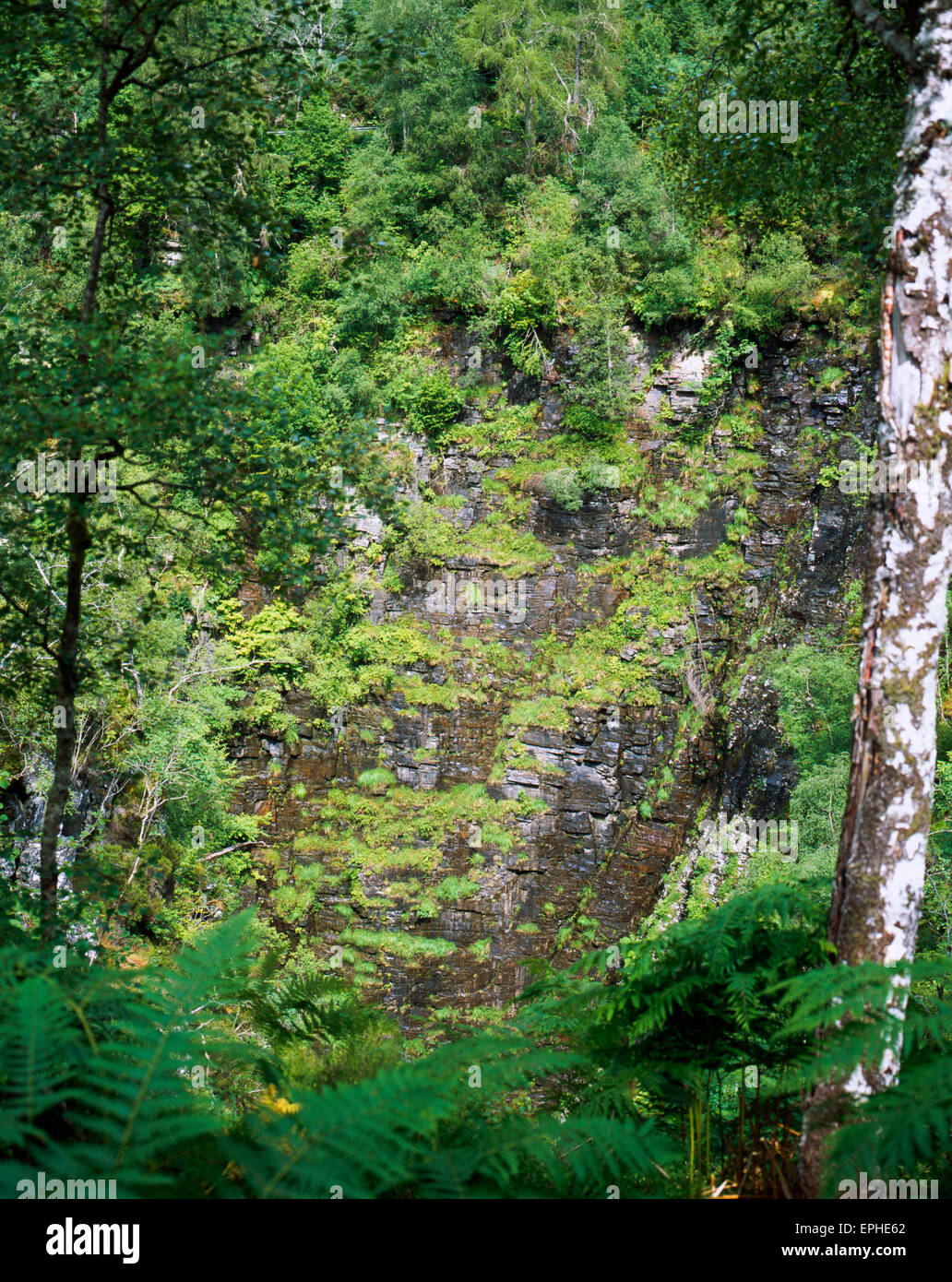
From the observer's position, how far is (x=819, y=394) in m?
16.1

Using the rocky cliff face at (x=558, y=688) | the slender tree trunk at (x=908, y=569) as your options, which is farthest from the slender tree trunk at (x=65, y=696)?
the rocky cliff face at (x=558, y=688)

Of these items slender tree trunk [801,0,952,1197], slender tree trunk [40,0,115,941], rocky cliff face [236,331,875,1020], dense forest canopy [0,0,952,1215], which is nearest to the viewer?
dense forest canopy [0,0,952,1215]

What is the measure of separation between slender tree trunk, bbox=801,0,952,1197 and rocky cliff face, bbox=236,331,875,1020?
10.3 m

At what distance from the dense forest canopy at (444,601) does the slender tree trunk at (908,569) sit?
0.16 m

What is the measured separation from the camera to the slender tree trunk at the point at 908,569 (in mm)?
Result: 2582

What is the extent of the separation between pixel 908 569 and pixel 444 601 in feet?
46.1

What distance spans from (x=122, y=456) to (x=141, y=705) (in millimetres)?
8560

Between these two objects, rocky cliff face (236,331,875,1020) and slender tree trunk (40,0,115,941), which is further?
rocky cliff face (236,331,875,1020)

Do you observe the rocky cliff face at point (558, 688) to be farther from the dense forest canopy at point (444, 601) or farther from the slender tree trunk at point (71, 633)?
the slender tree trunk at point (71, 633)

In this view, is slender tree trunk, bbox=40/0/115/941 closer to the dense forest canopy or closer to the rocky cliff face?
the dense forest canopy

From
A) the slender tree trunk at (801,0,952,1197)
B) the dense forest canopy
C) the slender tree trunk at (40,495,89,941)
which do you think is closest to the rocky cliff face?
the dense forest canopy

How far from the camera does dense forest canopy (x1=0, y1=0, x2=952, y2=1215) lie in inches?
86.5

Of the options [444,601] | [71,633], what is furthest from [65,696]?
[444,601]

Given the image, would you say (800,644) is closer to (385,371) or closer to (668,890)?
(668,890)
